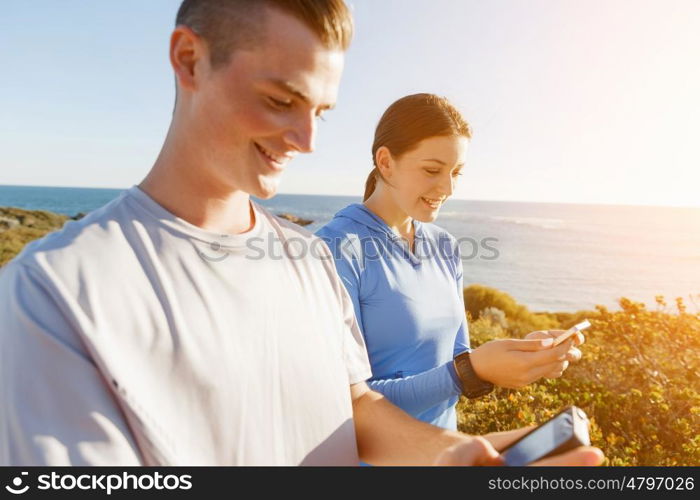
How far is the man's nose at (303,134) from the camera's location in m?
1.36

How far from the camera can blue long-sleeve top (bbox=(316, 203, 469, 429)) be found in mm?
2281

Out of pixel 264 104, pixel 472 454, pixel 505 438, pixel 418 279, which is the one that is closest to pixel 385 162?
pixel 418 279

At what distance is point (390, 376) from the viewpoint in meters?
2.44

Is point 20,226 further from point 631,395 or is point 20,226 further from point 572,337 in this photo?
point 572,337

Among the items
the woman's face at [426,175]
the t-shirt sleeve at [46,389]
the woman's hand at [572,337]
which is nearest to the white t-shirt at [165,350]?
the t-shirt sleeve at [46,389]

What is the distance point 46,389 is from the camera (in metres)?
0.94

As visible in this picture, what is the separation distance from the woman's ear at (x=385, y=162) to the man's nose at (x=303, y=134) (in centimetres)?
161

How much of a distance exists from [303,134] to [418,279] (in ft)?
4.73

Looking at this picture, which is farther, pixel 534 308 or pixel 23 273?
pixel 534 308

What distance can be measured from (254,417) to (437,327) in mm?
1503

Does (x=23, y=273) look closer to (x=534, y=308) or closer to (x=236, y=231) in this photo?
(x=236, y=231)

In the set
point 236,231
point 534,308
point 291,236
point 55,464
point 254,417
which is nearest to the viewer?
point 55,464

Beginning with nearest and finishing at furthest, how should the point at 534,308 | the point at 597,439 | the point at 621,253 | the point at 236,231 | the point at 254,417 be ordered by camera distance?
the point at 254,417
the point at 236,231
the point at 597,439
the point at 534,308
the point at 621,253
